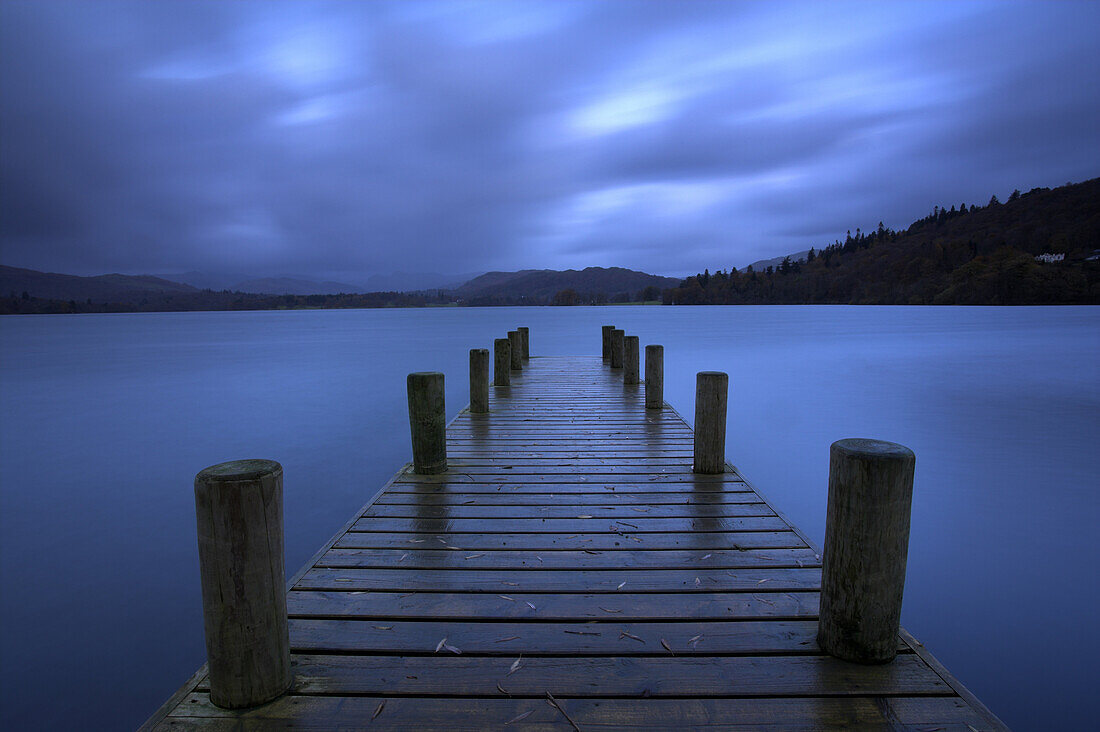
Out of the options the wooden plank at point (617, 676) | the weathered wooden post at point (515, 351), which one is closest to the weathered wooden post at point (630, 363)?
the weathered wooden post at point (515, 351)

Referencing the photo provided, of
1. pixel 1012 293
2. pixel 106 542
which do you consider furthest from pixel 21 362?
pixel 1012 293

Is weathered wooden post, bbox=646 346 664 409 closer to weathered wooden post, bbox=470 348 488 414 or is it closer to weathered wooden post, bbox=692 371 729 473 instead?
weathered wooden post, bbox=470 348 488 414

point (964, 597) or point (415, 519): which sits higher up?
point (415, 519)

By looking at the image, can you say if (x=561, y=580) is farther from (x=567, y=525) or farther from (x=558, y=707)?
(x=558, y=707)

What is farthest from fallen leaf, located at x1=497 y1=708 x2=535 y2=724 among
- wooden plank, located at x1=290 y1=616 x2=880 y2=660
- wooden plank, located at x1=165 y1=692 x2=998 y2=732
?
wooden plank, located at x1=290 y1=616 x2=880 y2=660

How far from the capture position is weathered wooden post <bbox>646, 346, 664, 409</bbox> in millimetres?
8164

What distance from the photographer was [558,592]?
118 inches

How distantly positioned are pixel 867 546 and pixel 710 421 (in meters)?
2.60

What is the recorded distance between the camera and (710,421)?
16.0 ft

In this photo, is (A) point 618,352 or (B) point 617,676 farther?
(A) point 618,352

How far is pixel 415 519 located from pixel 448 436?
2.77m

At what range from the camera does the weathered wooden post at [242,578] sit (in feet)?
6.60

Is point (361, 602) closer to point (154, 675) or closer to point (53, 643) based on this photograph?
point (154, 675)

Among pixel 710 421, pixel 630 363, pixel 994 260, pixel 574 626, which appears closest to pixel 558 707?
pixel 574 626
